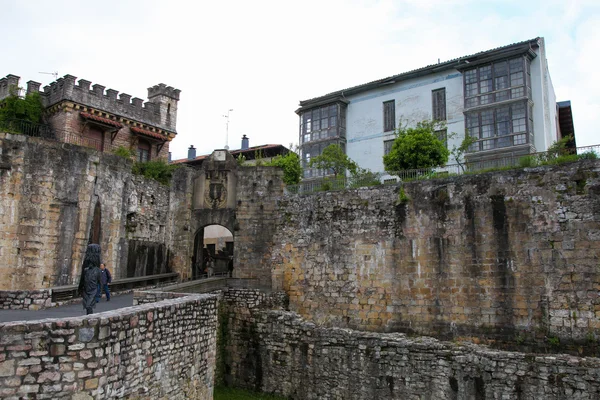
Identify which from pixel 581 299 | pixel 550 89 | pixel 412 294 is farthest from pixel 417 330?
pixel 550 89

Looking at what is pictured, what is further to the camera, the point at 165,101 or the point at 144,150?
the point at 165,101

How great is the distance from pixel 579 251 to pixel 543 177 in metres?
2.36

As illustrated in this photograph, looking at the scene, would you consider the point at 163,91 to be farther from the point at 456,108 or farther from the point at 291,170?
the point at 456,108

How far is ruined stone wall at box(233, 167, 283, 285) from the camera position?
19047mm

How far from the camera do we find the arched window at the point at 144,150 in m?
30.5

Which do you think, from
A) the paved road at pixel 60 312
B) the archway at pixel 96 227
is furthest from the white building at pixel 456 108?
the paved road at pixel 60 312

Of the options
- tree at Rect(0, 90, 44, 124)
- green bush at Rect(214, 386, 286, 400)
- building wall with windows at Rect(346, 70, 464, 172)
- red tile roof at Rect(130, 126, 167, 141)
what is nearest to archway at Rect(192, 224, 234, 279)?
green bush at Rect(214, 386, 286, 400)

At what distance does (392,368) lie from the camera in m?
13.2

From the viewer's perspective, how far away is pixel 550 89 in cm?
2709

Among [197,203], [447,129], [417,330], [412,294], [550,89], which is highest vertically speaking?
[550,89]

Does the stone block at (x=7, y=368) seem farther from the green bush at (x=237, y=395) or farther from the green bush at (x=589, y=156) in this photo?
the green bush at (x=589, y=156)

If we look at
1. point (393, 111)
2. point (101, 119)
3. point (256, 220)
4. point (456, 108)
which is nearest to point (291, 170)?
A: point (256, 220)

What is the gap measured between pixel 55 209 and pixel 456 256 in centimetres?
1330

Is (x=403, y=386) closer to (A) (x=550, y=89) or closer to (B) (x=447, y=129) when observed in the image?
(B) (x=447, y=129)
